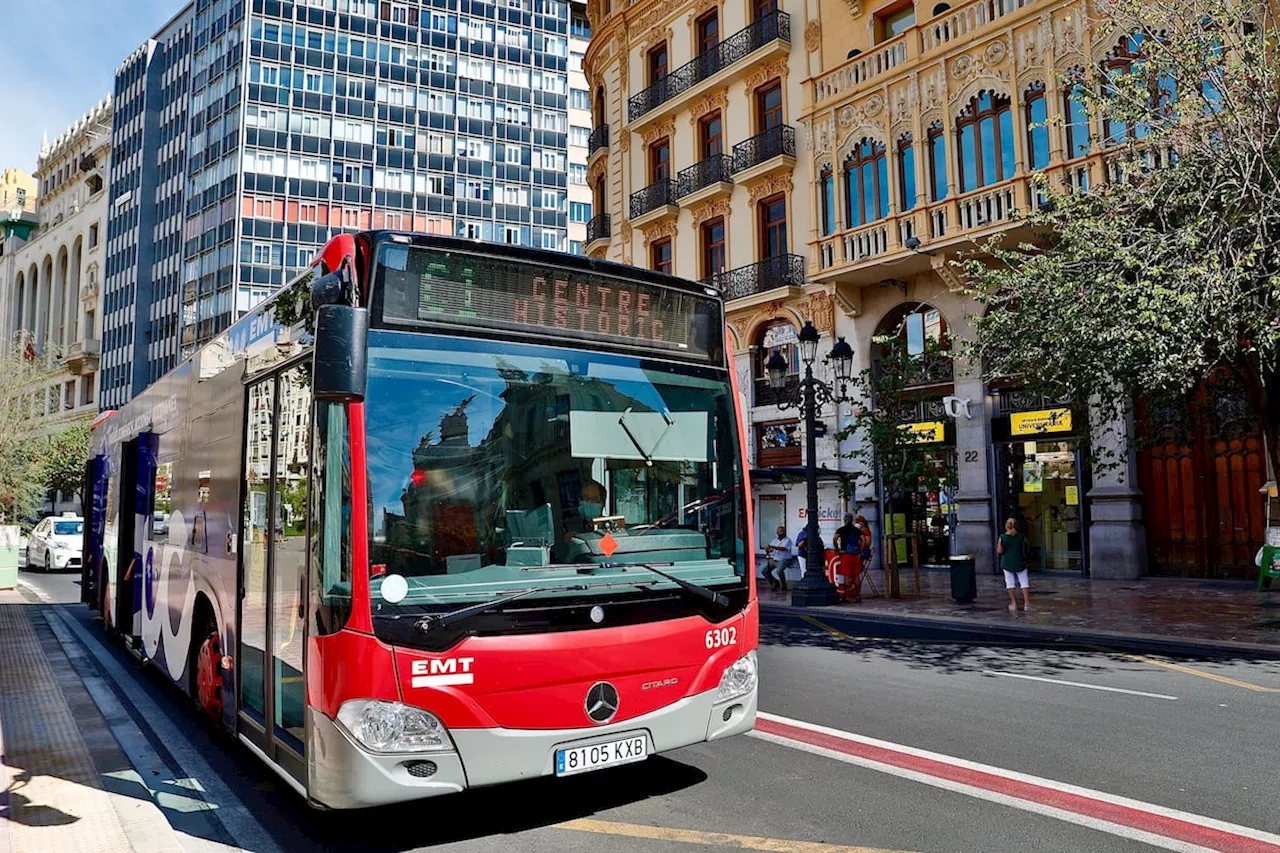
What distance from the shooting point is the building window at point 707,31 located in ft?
95.6

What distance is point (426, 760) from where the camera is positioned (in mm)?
4223

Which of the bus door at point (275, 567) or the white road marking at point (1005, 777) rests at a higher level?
the bus door at point (275, 567)

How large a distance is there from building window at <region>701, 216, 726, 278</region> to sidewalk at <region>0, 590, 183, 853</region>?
21.9 meters

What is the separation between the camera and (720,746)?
→ 6.45 metres

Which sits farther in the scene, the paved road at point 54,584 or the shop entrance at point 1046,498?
the shop entrance at point 1046,498

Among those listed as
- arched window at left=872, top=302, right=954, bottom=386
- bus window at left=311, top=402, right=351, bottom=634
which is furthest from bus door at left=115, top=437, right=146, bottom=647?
arched window at left=872, top=302, right=954, bottom=386

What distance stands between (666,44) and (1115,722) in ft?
91.9

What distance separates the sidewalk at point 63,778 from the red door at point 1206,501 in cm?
1850

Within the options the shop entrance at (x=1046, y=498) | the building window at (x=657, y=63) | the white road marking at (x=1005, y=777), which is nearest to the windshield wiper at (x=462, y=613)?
the white road marking at (x=1005, y=777)

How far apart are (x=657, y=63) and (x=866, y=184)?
11.0 meters

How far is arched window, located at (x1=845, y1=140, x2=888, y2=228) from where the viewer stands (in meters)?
23.4

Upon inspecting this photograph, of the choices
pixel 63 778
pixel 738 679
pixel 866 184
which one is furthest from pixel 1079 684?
pixel 866 184

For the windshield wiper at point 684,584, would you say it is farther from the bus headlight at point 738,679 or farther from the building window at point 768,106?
the building window at point 768,106

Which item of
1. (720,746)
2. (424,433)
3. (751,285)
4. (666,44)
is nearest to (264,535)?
(424,433)
